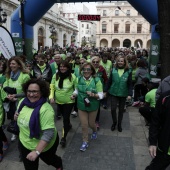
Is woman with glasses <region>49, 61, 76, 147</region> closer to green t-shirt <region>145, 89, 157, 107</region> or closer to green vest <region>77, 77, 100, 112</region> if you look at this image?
green vest <region>77, 77, 100, 112</region>

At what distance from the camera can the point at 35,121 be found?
2150mm

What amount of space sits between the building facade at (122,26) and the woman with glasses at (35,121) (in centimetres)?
5897

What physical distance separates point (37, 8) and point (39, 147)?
255 inches

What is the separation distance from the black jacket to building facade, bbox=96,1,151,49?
58831 mm

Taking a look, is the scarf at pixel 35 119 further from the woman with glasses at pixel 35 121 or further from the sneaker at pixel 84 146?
the sneaker at pixel 84 146

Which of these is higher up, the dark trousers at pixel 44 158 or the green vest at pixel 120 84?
the green vest at pixel 120 84

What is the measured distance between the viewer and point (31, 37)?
8.12m

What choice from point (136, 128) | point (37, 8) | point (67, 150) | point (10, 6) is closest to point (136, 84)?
point (136, 128)

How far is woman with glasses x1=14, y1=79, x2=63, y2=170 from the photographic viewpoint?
2.16m

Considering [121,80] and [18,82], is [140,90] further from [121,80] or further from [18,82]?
[18,82]

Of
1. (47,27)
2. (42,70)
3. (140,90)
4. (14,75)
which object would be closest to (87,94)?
(14,75)

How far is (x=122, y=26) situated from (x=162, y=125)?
200ft

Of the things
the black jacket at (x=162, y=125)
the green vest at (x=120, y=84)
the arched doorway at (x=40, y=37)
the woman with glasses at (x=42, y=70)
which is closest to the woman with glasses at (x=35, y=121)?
the black jacket at (x=162, y=125)

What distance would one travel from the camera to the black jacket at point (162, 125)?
2076mm
